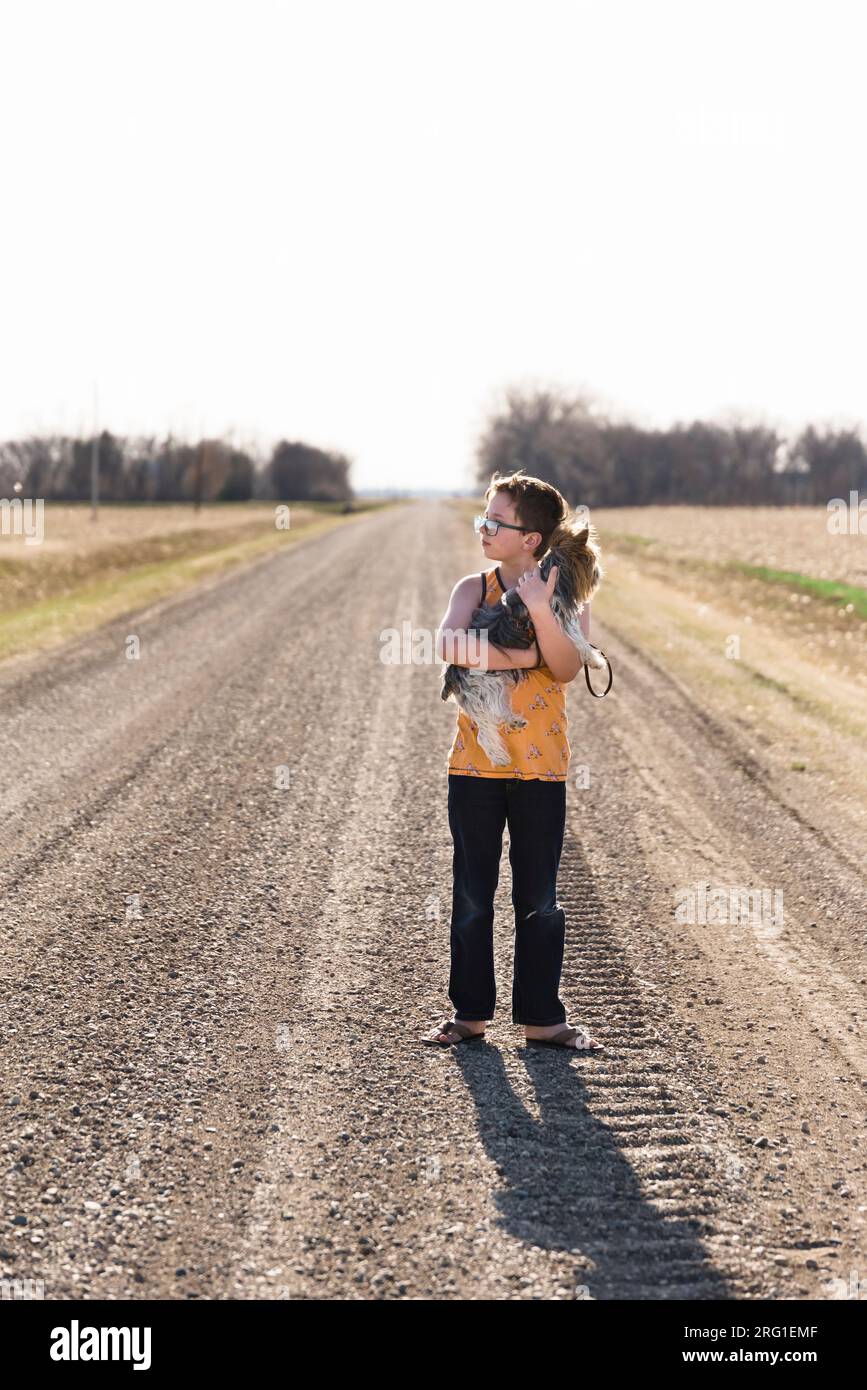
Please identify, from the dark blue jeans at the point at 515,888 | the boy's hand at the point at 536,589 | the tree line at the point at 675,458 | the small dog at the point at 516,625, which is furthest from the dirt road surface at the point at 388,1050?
the tree line at the point at 675,458

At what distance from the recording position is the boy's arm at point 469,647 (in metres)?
4.07

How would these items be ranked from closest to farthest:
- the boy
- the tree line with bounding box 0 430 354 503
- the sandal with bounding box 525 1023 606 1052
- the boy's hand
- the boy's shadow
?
the boy's shadow
the boy's hand
the boy
the sandal with bounding box 525 1023 606 1052
the tree line with bounding box 0 430 354 503

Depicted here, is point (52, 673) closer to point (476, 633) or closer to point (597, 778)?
point (597, 778)

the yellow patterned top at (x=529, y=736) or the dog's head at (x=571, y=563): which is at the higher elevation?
the dog's head at (x=571, y=563)

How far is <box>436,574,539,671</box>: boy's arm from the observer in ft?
13.4

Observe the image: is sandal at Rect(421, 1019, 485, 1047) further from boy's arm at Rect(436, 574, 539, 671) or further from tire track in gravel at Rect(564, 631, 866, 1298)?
boy's arm at Rect(436, 574, 539, 671)

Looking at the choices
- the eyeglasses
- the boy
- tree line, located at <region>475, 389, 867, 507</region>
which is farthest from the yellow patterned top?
tree line, located at <region>475, 389, 867, 507</region>

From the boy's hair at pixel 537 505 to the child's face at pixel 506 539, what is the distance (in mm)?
21

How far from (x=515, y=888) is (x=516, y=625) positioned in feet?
3.09

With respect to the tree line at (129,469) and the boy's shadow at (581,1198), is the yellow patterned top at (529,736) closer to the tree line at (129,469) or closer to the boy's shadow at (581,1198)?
the boy's shadow at (581,1198)

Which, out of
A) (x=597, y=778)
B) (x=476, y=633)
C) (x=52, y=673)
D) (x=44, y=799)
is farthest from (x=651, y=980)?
(x=52, y=673)

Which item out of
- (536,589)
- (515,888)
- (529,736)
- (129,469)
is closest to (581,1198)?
(515,888)

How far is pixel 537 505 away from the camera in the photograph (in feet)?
13.4
